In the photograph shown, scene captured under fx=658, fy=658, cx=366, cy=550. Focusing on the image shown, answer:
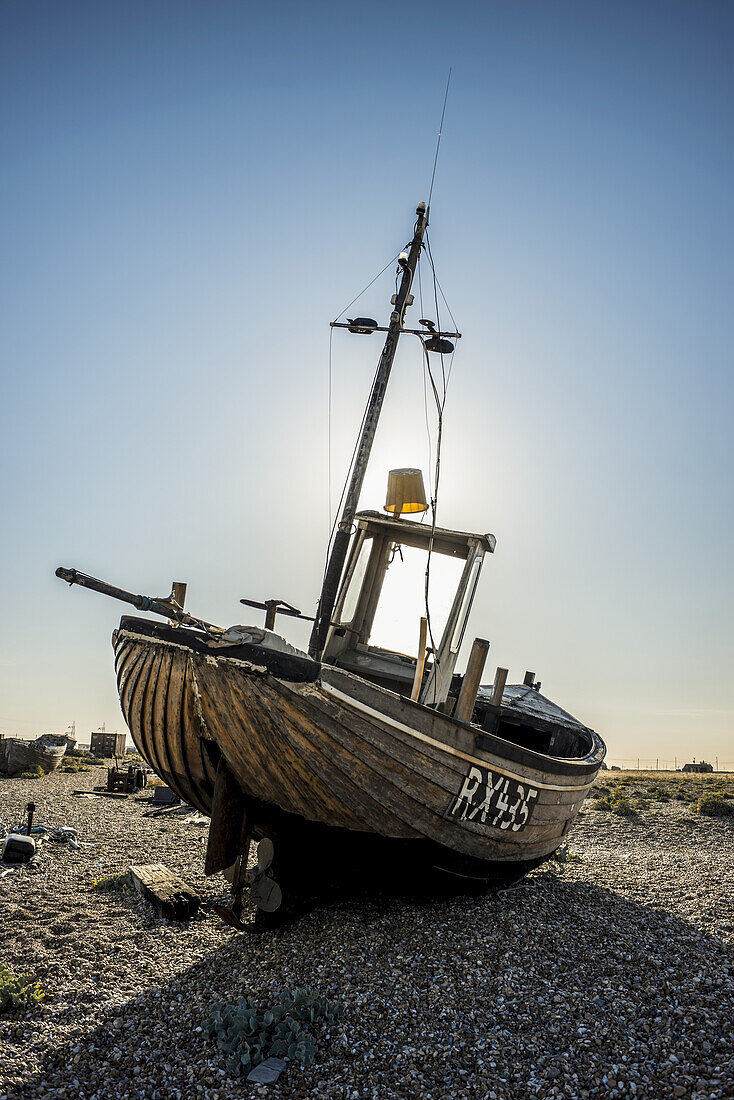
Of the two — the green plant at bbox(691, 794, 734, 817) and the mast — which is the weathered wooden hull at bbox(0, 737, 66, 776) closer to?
the mast

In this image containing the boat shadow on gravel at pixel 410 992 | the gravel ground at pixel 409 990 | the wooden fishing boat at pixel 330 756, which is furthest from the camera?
the wooden fishing boat at pixel 330 756

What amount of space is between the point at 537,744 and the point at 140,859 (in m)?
6.70

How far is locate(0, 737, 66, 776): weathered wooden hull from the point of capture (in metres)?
20.7

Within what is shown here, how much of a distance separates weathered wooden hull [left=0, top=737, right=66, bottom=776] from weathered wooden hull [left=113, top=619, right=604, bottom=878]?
17.1 metres

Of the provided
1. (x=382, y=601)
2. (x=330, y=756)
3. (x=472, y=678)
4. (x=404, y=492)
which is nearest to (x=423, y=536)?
(x=404, y=492)

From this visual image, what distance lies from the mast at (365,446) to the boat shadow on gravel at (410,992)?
11.1 ft

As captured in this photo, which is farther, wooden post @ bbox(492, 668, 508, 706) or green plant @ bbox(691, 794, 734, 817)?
green plant @ bbox(691, 794, 734, 817)

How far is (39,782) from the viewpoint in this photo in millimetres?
19234

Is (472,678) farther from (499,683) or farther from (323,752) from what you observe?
(499,683)

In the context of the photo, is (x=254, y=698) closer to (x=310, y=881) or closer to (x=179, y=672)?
(x=179, y=672)

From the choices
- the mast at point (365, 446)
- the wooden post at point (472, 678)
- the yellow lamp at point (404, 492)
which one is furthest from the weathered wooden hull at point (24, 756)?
the wooden post at point (472, 678)

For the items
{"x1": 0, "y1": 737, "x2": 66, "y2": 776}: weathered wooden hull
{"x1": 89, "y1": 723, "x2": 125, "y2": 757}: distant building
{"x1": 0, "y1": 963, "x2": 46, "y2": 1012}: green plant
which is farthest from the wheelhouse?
{"x1": 89, "y1": 723, "x2": 125, "y2": 757}: distant building

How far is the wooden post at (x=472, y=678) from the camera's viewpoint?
668 centimetres

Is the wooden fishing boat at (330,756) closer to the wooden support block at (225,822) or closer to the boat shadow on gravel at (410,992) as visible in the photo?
the wooden support block at (225,822)
